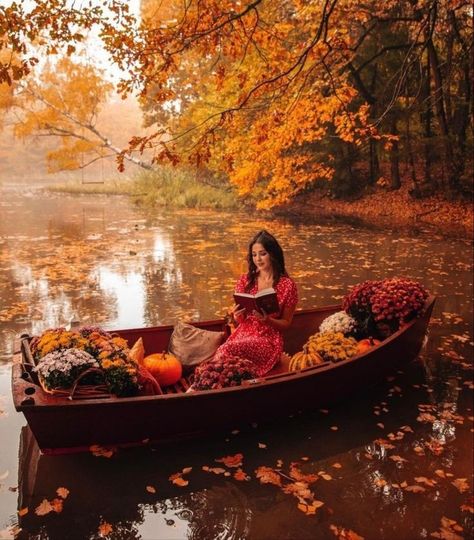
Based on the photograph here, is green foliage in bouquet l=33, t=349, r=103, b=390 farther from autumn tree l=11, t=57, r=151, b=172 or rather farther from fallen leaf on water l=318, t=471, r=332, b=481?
autumn tree l=11, t=57, r=151, b=172

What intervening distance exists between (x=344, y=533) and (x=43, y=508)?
7.16 ft

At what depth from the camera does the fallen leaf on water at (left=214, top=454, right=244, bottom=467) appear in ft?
13.9

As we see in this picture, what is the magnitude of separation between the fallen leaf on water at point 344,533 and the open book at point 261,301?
182 cm

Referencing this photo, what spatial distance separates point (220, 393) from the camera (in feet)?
13.3

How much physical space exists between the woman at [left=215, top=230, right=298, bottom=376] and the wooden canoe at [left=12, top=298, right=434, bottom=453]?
0.92 feet

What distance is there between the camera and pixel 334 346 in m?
5.13

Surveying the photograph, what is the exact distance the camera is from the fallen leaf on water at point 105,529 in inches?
137

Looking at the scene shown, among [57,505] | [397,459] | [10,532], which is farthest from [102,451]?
[397,459]

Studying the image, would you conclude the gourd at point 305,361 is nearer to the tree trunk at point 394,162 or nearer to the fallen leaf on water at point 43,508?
the fallen leaf on water at point 43,508

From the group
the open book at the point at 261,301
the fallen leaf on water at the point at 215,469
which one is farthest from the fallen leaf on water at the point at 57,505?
the open book at the point at 261,301

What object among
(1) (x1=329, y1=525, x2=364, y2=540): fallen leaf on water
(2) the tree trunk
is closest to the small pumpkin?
(1) (x1=329, y1=525, x2=364, y2=540): fallen leaf on water

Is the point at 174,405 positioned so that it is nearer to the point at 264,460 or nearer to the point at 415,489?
the point at 264,460

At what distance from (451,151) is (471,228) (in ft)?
10.7

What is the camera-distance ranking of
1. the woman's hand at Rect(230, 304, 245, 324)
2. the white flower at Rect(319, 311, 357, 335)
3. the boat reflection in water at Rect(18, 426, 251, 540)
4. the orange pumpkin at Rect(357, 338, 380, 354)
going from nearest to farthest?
1. the boat reflection in water at Rect(18, 426, 251, 540)
2. the woman's hand at Rect(230, 304, 245, 324)
3. the orange pumpkin at Rect(357, 338, 380, 354)
4. the white flower at Rect(319, 311, 357, 335)
